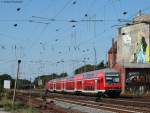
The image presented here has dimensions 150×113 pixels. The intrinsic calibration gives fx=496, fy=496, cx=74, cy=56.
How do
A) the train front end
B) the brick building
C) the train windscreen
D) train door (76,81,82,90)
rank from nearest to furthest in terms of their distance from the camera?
the train front end < the train windscreen < train door (76,81,82,90) < the brick building

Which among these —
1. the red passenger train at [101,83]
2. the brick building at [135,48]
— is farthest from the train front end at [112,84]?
the brick building at [135,48]

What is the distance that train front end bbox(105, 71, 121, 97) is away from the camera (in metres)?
54.3

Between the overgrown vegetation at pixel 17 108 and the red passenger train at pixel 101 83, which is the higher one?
the red passenger train at pixel 101 83

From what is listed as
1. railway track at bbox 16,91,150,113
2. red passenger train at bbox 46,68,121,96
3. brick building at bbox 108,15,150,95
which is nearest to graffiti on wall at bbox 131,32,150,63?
brick building at bbox 108,15,150,95

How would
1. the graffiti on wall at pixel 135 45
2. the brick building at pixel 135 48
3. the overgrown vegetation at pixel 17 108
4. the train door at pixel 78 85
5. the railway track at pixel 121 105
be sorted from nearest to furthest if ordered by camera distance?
the overgrown vegetation at pixel 17 108, the railway track at pixel 121 105, the train door at pixel 78 85, the brick building at pixel 135 48, the graffiti on wall at pixel 135 45

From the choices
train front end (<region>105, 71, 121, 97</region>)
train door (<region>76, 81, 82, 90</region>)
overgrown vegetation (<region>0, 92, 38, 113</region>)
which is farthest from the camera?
train door (<region>76, 81, 82, 90</region>)

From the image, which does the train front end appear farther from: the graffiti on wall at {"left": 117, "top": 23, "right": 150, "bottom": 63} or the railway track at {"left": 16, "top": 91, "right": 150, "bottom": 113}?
the graffiti on wall at {"left": 117, "top": 23, "right": 150, "bottom": 63}

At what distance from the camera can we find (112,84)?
54719 millimetres

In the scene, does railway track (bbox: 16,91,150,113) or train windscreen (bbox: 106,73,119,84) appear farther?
train windscreen (bbox: 106,73,119,84)

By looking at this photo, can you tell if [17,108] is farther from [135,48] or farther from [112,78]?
[135,48]

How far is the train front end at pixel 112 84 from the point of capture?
2137 inches

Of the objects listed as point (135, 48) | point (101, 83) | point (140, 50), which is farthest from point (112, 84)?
point (135, 48)

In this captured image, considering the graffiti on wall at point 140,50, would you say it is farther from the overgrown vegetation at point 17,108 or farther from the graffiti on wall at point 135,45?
the overgrown vegetation at point 17,108

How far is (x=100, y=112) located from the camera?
29344 millimetres
